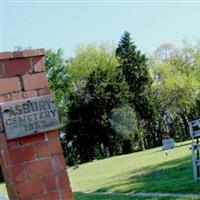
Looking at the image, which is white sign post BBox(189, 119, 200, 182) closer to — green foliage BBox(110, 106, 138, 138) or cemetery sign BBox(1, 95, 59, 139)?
cemetery sign BBox(1, 95, 59, 139)

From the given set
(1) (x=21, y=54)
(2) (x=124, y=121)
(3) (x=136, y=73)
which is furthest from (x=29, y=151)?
(3) (x=136, y=73)

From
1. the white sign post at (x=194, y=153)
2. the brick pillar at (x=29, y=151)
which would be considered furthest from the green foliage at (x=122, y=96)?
the brick pillar at (x=29, y=151)

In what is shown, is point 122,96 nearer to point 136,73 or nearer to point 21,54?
point 136,73

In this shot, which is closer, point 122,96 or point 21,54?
point 21,54

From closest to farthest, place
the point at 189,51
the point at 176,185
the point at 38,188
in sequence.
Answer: the point at 38,188, the point at 176,185, the point at 189,51

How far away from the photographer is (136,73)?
52281 mm

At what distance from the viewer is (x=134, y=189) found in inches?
491

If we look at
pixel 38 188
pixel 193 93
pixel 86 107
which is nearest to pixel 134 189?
pixel 38 188

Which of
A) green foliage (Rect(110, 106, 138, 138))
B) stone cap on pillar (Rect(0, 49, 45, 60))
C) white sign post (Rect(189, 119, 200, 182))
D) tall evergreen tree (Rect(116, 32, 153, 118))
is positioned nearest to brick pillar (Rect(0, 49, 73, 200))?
stone cap on pillar (Rect(0, 49, 45, 60))

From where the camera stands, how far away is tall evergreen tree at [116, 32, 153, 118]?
5119 centimetres

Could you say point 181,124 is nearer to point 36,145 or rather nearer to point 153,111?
point 153,111

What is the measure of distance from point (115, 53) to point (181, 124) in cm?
1152

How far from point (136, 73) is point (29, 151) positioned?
49542 millimetres

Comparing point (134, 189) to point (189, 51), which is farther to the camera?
point (189, 51)
